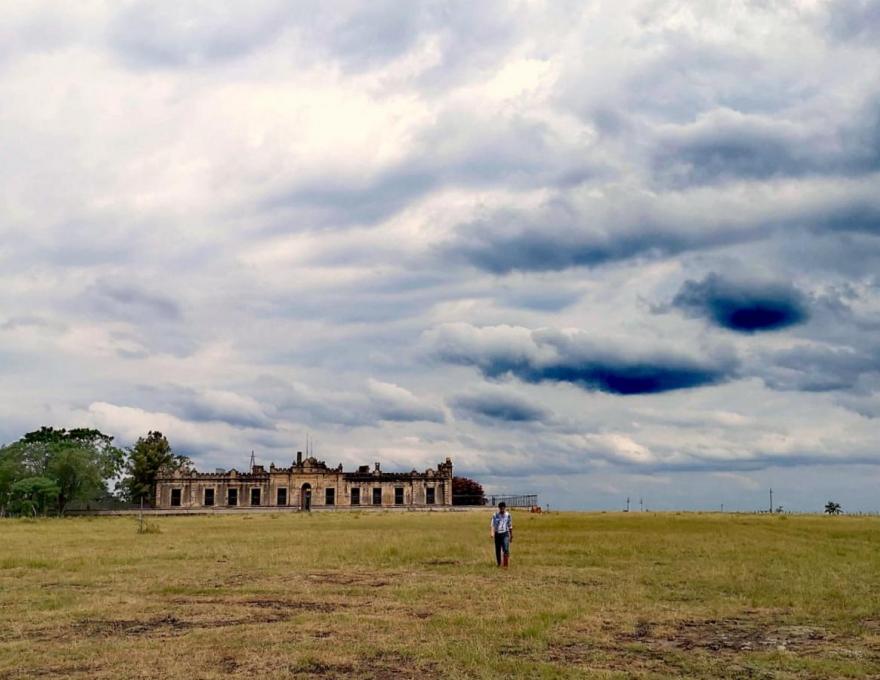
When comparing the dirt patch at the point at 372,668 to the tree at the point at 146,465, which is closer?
the dirt patch at the point at 372,668

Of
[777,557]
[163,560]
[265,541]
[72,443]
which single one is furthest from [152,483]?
[777,557]

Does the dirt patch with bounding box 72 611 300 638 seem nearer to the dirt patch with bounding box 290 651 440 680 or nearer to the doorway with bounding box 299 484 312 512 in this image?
the dirt patch with bounding box 290 651 440 680

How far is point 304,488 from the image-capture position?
3656 inches

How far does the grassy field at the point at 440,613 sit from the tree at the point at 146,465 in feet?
Result: 241

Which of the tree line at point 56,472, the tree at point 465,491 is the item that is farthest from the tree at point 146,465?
the tree at point 465,491

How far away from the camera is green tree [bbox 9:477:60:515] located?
7525 centimetres

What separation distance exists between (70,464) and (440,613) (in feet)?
241

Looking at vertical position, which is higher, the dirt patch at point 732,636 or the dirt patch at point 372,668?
the dirt patch at point 372,668

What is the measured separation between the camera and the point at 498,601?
16.2 metres

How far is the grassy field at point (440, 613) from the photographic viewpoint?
36.7ft

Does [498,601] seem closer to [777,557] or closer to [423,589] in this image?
[423,589]

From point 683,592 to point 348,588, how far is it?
697cm

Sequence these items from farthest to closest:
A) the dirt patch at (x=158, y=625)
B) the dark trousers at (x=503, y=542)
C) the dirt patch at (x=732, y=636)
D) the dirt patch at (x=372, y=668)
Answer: the dark trousers at (x=503, y=542) < the dirt patch at (x=158, y=625) < the dirt patch at (x=732, y=636) < the dirt patch at (x=372, y=668)

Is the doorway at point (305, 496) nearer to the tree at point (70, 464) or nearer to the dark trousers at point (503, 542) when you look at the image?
the tree at point (70, 464)
